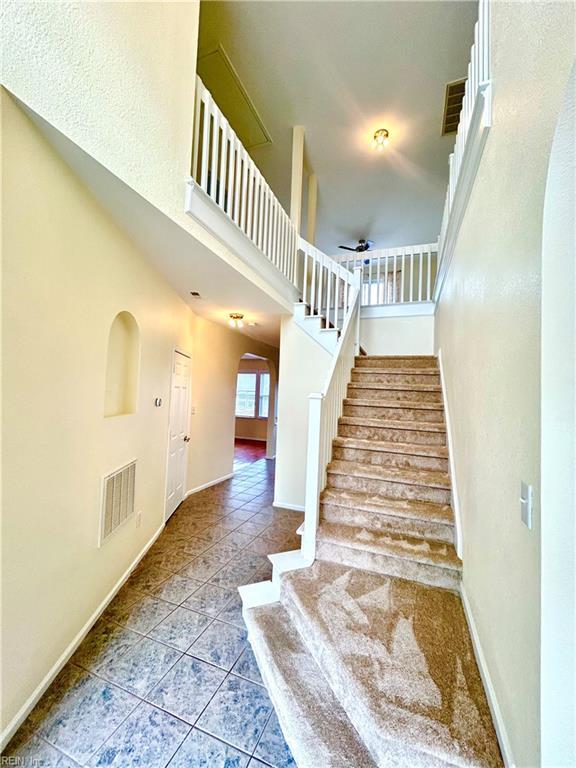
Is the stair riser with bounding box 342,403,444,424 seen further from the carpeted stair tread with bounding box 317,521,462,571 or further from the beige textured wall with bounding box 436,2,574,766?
the beige textured wall with bounding box 436,2,574,766

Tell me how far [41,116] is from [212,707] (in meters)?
2.72

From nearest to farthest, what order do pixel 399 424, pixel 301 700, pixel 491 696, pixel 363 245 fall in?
pixel 491 696, pixel 301 700, pixel 399 424, pixel 363 245

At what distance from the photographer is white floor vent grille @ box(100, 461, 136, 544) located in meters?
2.03

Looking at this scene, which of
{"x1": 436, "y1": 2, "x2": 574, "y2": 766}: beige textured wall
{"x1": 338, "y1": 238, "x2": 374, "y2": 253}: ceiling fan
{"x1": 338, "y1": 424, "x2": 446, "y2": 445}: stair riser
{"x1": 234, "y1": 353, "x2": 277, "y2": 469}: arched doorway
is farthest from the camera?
{"x1": 234, "y1": 353, "x2": 277, "y2": 469}: arched doorway

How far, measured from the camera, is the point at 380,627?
1564mm

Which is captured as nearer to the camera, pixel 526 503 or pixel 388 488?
pixel 526 503

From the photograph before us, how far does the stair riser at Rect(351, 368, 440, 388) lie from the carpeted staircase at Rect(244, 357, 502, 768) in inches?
23.1

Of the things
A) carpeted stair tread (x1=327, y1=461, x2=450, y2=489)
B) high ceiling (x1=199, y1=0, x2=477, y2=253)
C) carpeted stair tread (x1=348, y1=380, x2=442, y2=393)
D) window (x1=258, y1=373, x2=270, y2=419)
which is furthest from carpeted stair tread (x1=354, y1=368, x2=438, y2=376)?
window (x1=258, y1=373, x2=270, y2=419)

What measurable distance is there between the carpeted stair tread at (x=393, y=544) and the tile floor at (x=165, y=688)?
2.55ft

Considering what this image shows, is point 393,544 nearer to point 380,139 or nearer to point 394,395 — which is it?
point 394,395

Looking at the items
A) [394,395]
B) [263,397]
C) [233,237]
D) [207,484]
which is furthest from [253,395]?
[233,237]

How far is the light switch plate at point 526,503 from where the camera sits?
2.72 feet

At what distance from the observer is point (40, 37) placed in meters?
1.15

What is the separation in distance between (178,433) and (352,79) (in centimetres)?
456
